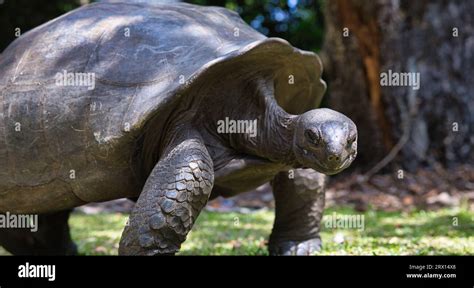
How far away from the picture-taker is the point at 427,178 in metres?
7.96

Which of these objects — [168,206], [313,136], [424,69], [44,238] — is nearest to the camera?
[168,206]

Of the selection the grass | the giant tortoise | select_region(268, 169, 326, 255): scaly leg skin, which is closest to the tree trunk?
the grass

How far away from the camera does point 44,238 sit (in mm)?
4754

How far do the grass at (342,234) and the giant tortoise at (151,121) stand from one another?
94 centimetres

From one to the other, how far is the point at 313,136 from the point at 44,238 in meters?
2.37

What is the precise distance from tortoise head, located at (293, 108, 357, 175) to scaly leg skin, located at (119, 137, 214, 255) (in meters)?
0.51

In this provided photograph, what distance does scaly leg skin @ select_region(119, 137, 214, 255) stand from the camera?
322 centimetres

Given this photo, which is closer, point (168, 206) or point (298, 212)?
point (168, 206)

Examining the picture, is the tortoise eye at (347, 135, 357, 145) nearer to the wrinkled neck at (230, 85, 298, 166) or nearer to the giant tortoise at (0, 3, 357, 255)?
the giant tortoise at (0, 3, 357, 255)

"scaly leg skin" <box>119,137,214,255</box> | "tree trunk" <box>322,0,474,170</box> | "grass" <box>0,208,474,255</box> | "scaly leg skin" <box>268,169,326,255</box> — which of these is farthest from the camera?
"tree trunk" <box>322,0,474,170</box>

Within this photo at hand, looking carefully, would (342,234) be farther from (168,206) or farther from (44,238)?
(168,206)

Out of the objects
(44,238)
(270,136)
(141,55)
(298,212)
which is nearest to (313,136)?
(270,136)

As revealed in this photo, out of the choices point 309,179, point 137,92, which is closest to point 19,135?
point 137,92

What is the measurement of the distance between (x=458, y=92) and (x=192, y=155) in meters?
5.78
